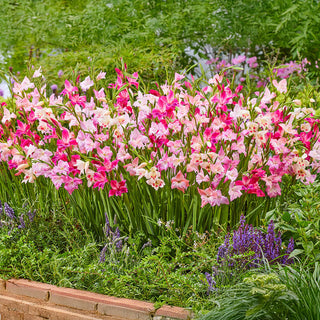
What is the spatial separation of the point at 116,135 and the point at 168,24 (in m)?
3.42

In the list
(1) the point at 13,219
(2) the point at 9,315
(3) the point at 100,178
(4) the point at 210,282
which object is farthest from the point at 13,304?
(4) the point at 210,282

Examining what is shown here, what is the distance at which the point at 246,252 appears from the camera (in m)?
2.44

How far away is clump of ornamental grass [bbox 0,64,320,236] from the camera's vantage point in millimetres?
2559

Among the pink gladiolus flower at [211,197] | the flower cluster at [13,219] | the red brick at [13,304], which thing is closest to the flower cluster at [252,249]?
the pink gladiolus flower at [211,197]

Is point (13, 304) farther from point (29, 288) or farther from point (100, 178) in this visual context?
point (100, 178)

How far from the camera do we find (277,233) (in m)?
2.55

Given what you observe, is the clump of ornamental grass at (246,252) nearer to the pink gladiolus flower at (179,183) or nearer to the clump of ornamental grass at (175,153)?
the clump of ornamental grass at (175,153)

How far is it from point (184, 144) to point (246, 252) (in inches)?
26.8

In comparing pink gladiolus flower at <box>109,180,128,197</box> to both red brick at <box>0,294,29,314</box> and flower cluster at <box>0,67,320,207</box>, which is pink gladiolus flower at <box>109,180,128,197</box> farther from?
red brick at <box>0,294,29,314</box>

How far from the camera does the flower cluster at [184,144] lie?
8.35ft

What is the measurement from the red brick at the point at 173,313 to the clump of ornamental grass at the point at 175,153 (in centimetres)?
54

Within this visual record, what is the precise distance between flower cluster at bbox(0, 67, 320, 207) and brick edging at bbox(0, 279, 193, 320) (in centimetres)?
51

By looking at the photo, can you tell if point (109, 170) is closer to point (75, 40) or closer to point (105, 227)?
point (105, 227)

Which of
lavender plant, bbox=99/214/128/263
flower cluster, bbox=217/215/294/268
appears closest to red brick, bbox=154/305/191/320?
flower cluster, bbox=217/215/294/268
